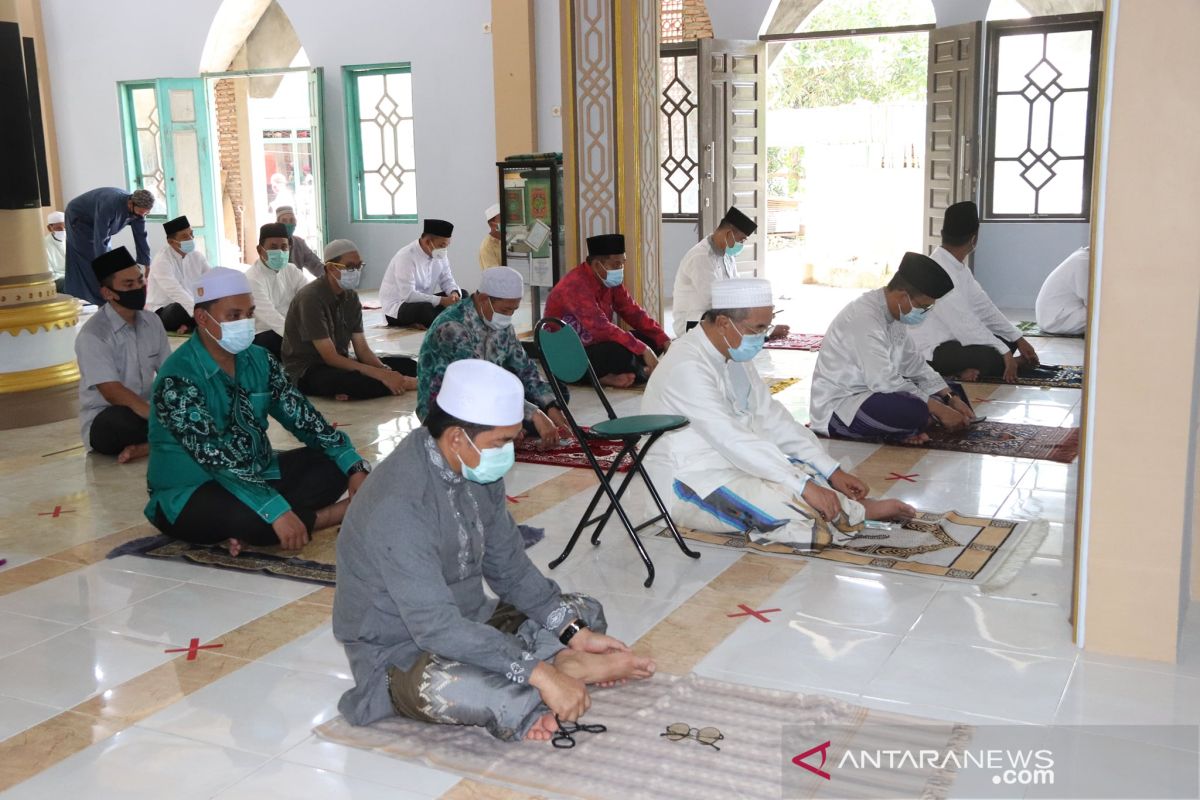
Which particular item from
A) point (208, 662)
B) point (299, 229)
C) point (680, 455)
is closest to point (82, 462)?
point (208, 662)

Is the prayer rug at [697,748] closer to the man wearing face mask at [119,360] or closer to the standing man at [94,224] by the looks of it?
the man wearing face mask at [119,360]

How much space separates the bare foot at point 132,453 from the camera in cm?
521

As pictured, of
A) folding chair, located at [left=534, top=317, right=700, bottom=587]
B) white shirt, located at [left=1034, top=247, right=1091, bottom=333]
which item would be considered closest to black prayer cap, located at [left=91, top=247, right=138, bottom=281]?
folding chair, located at [left=534, top=317, right=700, bottom=587]

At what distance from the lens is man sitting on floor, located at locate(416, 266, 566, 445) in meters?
4.87

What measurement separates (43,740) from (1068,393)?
525 centimetres

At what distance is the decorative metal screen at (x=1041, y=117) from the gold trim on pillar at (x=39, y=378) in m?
7.03

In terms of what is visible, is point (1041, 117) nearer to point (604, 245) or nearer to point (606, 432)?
point (604, 245)

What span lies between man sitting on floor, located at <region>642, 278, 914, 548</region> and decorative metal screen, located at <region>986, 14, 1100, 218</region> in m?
6.21


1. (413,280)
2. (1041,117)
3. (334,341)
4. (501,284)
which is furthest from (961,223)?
(413,280)

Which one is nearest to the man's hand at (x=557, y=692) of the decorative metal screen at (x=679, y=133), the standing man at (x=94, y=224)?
the standing man at (x=94, y=224)

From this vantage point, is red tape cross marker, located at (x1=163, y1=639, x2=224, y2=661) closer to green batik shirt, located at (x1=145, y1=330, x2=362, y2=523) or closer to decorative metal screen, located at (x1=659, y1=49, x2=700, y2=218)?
green batik shirt, located at (x1=145, y1=330, x2=362, y2=523)

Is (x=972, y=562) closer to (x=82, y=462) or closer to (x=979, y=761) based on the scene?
(x=979, y=761)

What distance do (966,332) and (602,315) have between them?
6.62 ft

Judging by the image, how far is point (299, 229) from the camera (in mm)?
13438
